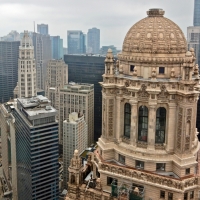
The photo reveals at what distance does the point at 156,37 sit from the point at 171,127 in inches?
290

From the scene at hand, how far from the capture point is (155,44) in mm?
25422

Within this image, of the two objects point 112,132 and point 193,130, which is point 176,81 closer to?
point 193,130

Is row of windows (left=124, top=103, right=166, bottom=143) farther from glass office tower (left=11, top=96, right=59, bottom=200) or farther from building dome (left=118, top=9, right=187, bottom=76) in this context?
glass office tower (left=11, top=96, right=59, bottom=200)

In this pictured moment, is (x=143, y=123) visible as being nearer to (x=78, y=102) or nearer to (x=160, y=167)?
(x=160, y=167)

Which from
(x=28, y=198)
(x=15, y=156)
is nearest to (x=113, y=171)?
(x=28, y=198)

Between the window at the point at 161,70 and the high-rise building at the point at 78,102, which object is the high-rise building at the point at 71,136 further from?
Answer: the window at the point at 161,70

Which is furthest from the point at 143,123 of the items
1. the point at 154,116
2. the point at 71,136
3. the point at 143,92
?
the point at 71,136

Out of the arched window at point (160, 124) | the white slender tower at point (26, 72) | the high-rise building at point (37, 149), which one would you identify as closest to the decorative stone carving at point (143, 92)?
the arched window at point (160, 124)

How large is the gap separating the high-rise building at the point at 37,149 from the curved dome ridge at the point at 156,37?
7922 cm

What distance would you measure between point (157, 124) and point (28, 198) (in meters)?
95.9

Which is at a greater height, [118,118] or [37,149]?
[118,118]

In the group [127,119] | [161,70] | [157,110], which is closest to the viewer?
[161,70]

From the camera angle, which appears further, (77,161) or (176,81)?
(77,161)

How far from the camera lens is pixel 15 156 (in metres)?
131
